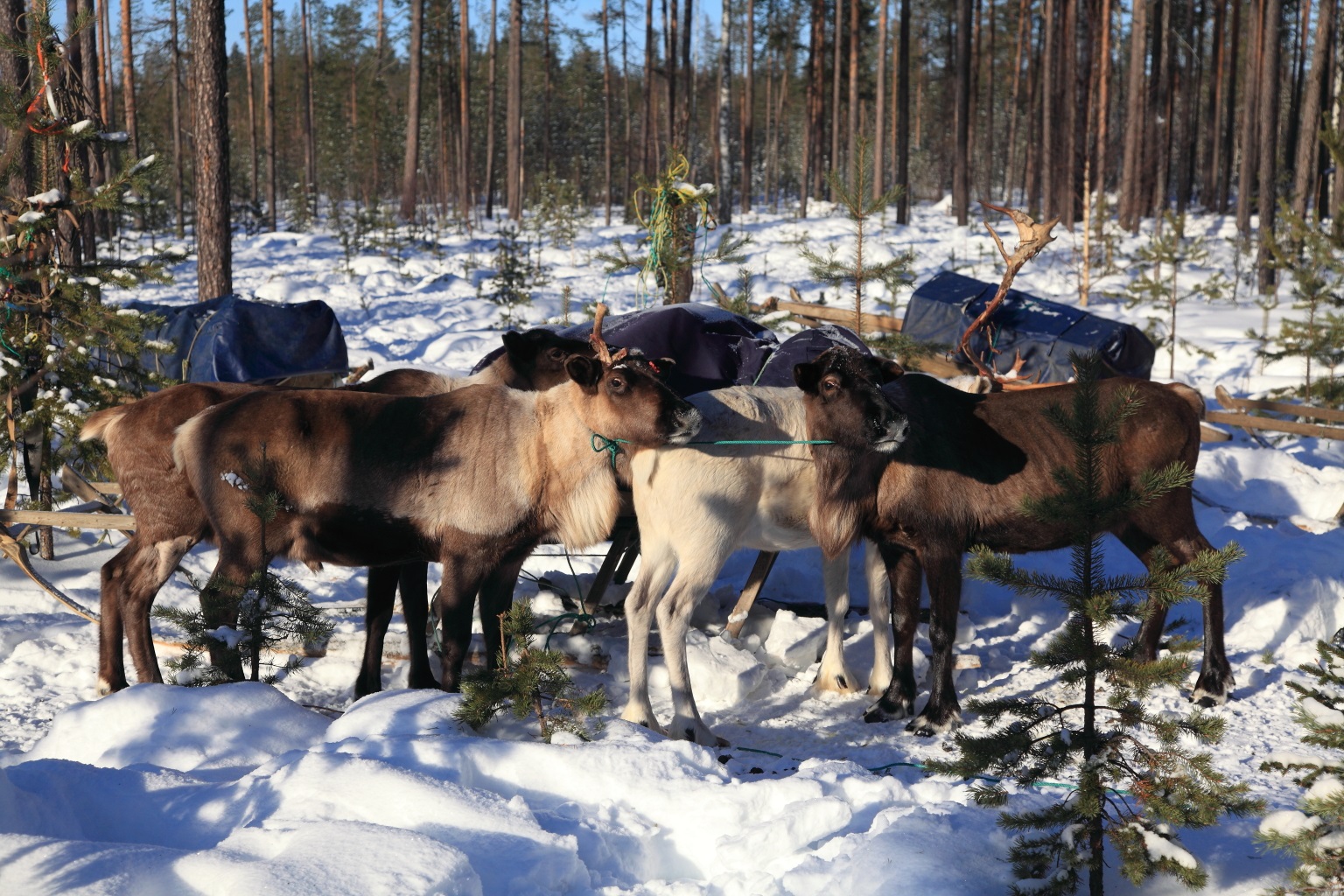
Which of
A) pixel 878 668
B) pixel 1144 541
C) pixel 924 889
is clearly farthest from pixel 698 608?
pixel 924 889

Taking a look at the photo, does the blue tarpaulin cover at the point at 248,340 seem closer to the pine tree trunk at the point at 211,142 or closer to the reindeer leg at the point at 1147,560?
the pine tree trunk at the point at 211,142

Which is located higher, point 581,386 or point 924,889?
point 581,386

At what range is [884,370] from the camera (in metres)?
5.55

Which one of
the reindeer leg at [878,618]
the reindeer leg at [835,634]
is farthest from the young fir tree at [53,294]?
the reindeer leg at [878,618]

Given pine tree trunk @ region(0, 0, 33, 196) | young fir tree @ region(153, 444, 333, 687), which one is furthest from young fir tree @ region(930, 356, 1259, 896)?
pine tree trunk @ region(0, 0, 33, 196)

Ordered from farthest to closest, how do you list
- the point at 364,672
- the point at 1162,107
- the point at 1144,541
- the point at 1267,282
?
the point at 1162,107
the point at 1267,282
the point at 1144,541
the point at 364,672

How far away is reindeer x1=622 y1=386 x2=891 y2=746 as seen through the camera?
5.12 m

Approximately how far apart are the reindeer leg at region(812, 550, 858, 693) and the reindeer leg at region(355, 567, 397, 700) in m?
2.27

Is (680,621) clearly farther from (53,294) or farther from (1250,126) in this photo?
(1250,126)

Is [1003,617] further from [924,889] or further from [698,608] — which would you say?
[924,889]

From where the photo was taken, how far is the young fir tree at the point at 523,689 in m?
4.13

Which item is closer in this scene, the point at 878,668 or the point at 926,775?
the point at 926,775

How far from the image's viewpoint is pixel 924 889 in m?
2.94

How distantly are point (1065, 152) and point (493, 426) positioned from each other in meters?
27.7
